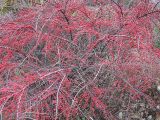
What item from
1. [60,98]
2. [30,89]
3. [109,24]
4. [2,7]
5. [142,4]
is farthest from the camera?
[2,7]

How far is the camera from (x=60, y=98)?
3.34 meters

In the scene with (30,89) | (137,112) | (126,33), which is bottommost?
(137,112)

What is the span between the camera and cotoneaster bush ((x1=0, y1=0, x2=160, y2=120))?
3363 mm

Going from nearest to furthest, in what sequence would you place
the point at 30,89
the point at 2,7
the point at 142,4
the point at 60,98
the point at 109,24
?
the point at 60,98
the point at 30,89
the point at 109,24
the point at 142,4
the point at 2,7

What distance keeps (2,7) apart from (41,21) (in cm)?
145

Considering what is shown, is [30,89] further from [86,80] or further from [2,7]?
[2,7]

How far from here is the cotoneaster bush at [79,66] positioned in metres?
3.36

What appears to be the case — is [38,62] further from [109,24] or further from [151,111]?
[151,111]

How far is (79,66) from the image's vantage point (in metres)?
3.48

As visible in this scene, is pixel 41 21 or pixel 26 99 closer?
pixel 26 99

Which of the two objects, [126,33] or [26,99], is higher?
[126,33]

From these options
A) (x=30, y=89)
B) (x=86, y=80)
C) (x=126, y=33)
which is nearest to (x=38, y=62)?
(x=30, y=89)

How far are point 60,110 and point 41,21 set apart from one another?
1.00 m

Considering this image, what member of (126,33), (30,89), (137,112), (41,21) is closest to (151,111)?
(137,112)
